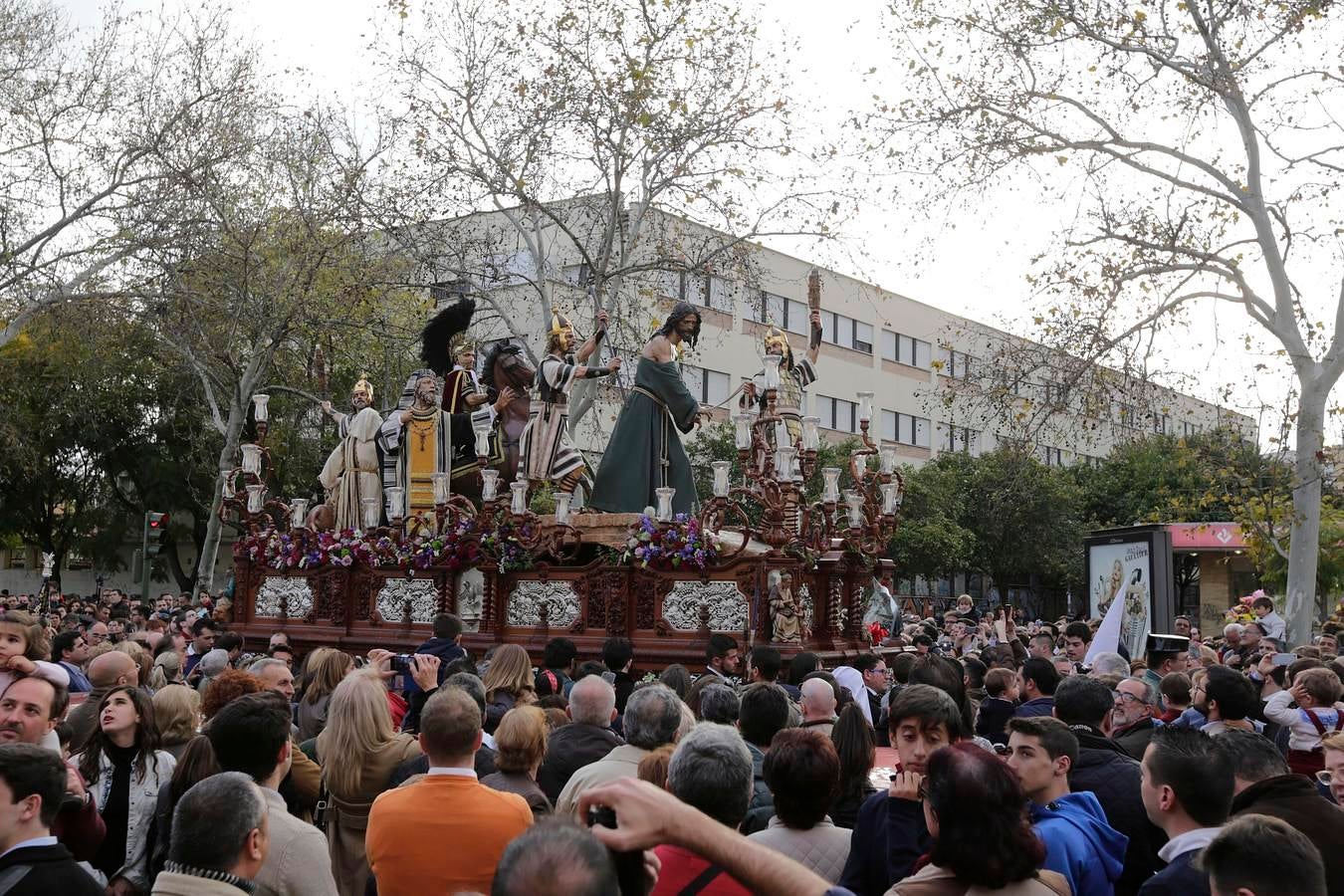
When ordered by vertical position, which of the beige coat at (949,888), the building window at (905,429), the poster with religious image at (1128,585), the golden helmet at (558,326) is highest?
the building window at (905,429)

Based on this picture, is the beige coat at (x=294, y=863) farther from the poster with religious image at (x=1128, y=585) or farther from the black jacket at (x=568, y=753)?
the poster with religious image at (x=1128, y=585)

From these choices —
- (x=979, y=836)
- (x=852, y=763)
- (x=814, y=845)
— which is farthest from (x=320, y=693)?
(x=979, y=836)

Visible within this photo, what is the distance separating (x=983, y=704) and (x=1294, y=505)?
32.9 ft

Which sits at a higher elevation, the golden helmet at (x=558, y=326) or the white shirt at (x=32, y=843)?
the golden helmet at (x=558, y=326)

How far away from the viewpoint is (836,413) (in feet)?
166

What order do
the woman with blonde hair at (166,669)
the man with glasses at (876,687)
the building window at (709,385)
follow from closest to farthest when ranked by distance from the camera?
the woman with blonde hair at (166,669), the man with glasses at (876,687), the building window at (709,385)

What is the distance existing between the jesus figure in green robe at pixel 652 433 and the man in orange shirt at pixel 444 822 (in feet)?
34.8

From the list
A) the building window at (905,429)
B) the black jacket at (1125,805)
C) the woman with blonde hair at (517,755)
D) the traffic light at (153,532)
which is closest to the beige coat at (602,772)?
the woman with blonde hair at (517,755)

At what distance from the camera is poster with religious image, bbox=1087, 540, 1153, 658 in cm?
1387

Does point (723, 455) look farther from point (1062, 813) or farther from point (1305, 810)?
point (1305, 810)

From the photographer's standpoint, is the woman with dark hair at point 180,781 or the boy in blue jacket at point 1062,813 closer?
the boy in blue jacket at point 1062,813

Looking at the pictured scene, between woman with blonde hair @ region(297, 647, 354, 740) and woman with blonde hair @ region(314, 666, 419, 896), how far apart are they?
6.13ft

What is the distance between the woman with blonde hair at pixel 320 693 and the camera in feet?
→ 24.8

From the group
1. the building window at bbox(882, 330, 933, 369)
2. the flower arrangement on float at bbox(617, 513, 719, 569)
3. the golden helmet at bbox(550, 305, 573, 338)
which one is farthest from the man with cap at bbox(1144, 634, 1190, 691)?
the building window at bbox(882, 330, 933, 369)
